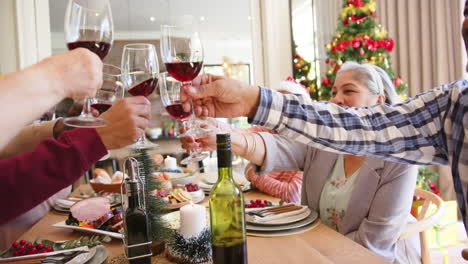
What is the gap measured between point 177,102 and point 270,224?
1.50ft

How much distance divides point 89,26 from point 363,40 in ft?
11.6

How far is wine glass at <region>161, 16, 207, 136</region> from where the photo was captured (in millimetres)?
892

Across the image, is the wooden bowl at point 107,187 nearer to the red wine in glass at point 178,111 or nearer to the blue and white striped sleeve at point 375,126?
the red wine in glass at point 178,111

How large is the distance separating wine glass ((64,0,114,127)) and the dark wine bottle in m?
0.29

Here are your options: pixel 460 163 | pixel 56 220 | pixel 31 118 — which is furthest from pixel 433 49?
pixel 31 118

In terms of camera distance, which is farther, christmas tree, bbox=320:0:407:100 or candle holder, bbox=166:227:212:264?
christmas tree, bbox=320:0:407:100

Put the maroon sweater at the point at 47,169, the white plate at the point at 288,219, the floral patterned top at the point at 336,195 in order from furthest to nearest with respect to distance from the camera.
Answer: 1. the floral patterned top at the point at 336,195
2. the white plate at the point at 288,219
3. the maroon sweater at the point at 47,169

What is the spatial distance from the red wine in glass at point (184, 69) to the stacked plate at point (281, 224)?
500mm

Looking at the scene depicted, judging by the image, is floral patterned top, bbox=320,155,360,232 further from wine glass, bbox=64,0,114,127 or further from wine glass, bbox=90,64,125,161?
wine glass, bbox=64,0,114,127

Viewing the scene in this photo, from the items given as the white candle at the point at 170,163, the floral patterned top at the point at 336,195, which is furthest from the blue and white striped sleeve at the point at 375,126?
the white candle at the point at 170,163

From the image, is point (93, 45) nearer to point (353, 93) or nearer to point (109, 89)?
point (109, 89)

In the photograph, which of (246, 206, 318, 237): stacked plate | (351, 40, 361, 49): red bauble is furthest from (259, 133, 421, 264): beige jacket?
(351, 40, 361, 49): red bauble

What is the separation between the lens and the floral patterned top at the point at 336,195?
5.01 ft

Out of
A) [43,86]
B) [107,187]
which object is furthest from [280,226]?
[107,187]
